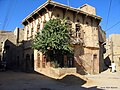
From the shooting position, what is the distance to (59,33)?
19.2m

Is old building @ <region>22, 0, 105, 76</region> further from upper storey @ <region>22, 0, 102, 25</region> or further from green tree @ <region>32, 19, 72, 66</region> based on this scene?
green tree @ <region>32, 19, 72, 66</region>

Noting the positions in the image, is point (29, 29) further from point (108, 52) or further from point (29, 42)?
point (108, 52)

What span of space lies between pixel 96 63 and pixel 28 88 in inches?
583

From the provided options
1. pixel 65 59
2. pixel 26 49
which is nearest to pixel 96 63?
pixel 65 59

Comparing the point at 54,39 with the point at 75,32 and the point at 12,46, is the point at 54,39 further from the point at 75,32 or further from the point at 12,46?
the point at 12,46

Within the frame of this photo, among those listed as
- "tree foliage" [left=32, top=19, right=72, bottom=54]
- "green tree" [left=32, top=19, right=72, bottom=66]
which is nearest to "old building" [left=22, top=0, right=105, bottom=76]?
"green tree" [left=32, top=19, right=72, bottom=66]

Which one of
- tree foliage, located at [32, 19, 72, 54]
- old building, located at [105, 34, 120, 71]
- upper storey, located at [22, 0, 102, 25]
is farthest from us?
old building, located at [105, 34, 120, 71]

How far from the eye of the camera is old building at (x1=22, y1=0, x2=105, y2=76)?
880 inches

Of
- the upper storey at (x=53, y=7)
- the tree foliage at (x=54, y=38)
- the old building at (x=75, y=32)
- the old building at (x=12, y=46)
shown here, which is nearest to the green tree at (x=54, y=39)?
the tree foliage at (x=54, y=38)

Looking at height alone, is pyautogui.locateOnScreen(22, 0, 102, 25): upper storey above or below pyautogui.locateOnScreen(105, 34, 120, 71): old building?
above

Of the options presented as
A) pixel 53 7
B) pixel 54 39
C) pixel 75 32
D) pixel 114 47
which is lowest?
pixel 114 47

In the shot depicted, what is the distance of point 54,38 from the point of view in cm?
1881

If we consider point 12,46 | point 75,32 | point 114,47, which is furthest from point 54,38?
point 114,47

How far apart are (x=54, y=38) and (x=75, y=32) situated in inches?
215
